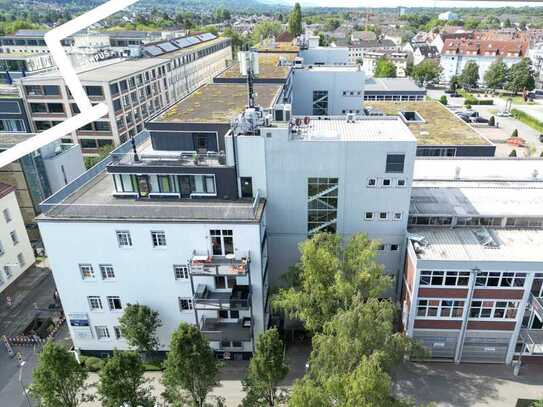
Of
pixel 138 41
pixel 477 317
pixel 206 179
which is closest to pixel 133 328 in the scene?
pixel 206 179

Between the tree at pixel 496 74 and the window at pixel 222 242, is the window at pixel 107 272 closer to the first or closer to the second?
the window at pixel 222 242

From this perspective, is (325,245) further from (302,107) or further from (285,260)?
(302,107)

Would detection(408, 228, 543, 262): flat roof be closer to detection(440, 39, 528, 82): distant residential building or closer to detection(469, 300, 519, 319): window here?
detection(469, 300, 519, 319): window

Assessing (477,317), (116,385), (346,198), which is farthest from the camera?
(346,198)

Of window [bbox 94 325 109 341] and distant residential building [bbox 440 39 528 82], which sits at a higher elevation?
distant residential building [bbox 440 39 528 82]

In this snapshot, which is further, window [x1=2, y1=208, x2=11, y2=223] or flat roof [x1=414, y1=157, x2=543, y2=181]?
window [x1=2, y1=208, x2=11, y2=223]

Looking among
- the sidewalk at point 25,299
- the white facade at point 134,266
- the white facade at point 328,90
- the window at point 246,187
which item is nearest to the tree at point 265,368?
the white facade at point 134,266

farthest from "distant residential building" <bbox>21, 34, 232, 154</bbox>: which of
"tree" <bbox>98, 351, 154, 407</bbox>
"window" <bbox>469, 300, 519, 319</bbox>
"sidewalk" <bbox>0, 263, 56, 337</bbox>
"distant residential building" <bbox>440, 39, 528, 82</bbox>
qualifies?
"distant residential building" <bbox>440, 39, 528, 82</bbox>
